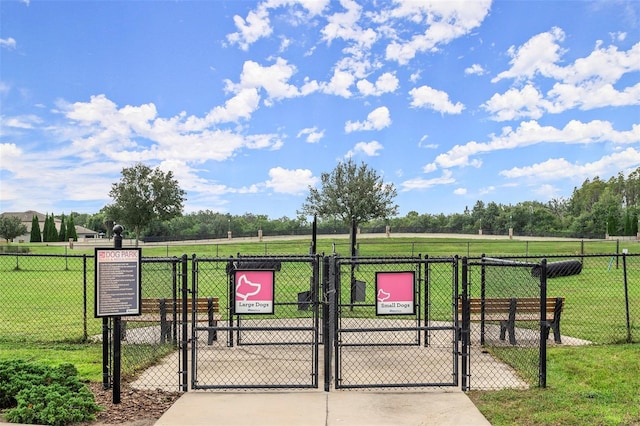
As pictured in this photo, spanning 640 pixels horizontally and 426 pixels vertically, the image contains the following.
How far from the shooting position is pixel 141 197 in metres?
55.1

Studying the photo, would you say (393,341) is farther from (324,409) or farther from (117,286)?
(117,286)

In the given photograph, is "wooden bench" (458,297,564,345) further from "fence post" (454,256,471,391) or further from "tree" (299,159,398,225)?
"tree" (299,159,398,225)

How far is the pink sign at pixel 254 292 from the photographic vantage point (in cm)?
618

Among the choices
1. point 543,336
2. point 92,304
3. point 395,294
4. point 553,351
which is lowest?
point 92,304

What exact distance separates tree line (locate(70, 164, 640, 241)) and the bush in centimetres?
5125

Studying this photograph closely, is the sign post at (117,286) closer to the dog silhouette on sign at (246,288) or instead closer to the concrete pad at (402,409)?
the dog silhouette on sign at (246,288)

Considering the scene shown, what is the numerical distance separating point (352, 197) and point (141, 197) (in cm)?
2457

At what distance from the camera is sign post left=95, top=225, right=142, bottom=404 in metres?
5.62

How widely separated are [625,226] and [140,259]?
76342 millimetres

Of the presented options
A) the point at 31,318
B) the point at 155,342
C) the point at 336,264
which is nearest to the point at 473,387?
the point at 336,264

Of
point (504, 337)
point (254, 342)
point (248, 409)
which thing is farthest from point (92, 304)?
point (504, 337)

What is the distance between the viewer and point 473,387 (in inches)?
245

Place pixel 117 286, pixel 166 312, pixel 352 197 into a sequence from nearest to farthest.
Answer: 1. pixel 117 286
2. pixel 166 312
3. pixel 352 197

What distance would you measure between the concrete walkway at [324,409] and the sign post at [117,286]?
3.30 ft
